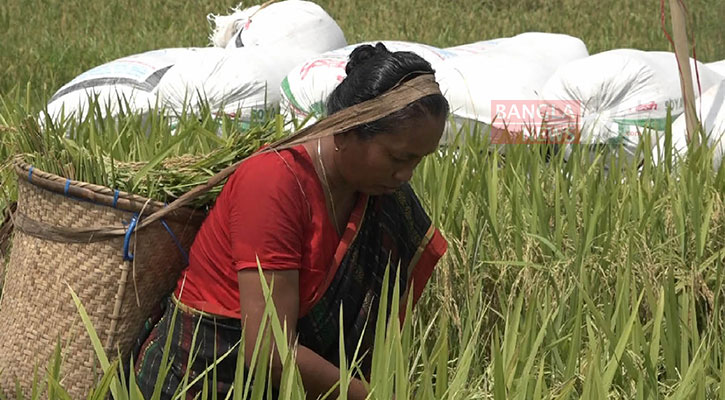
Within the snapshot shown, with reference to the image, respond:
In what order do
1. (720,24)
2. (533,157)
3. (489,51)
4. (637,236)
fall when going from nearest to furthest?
(637,236), (533,157), (489,51), (720,24)

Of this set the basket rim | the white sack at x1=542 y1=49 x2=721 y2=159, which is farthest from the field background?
the basket rim

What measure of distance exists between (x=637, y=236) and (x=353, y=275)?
78cm

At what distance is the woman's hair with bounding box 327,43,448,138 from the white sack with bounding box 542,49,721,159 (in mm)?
1692

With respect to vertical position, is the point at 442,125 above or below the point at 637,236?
above

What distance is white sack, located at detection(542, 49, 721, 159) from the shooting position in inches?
131

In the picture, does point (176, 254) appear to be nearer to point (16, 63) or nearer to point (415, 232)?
point (415, 232)

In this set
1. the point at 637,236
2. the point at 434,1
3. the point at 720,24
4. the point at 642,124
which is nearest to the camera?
the point at 637,236

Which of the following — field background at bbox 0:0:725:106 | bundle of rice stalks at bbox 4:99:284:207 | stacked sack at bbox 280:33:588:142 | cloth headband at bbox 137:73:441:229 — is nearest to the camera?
cloth headband at bbox 137:73:441:229

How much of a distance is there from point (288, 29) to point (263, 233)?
2487mm

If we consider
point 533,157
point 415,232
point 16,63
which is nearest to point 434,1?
point 16,63

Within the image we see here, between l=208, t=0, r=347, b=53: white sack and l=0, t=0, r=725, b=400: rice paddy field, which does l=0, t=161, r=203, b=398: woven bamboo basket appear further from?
l=208, t=0, r=347, b=53: white sack

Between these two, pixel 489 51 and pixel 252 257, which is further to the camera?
pixel 489 51

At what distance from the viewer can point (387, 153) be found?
166 centimetres

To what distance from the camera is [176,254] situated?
186 centimetres
